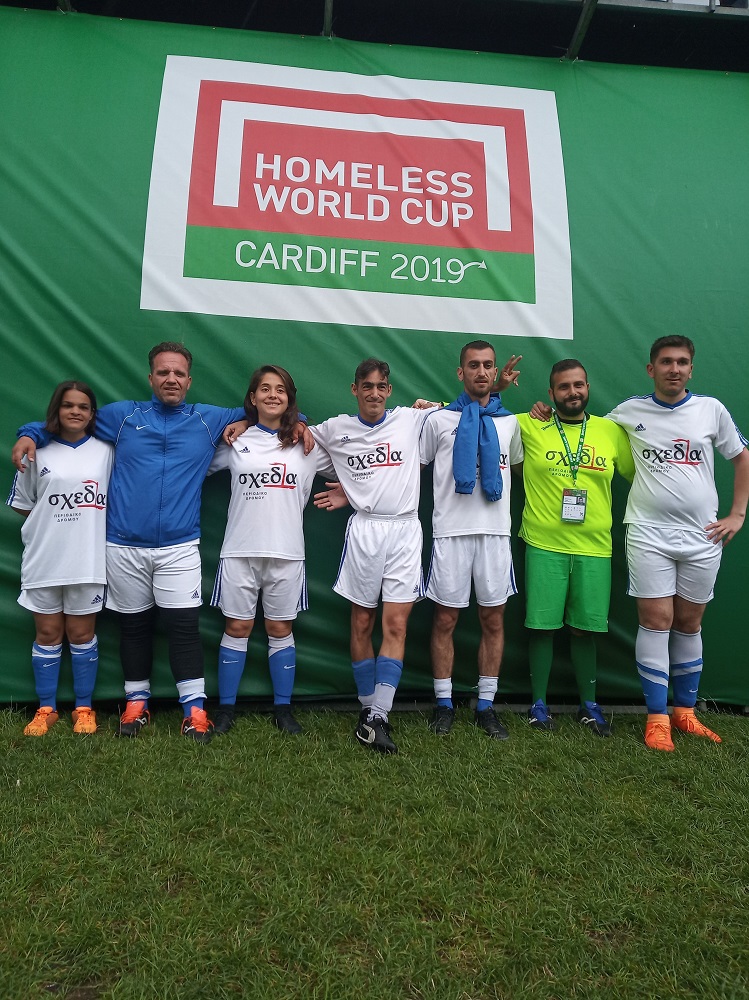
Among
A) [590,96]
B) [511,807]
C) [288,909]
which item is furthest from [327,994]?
[590,96]

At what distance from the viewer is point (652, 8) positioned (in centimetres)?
397

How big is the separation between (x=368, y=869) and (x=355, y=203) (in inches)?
131

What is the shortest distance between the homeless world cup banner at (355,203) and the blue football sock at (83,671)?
71.8 inches

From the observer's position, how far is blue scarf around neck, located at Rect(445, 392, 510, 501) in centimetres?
311

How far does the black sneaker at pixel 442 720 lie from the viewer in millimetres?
3070

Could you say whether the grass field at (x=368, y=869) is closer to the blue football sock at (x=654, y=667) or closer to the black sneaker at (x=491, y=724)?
the black sneaker at (x=491, y=724)

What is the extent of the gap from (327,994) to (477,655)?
2.16m

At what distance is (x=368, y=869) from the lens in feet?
6.64

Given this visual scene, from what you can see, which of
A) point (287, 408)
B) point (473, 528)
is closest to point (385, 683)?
point (473, 528)

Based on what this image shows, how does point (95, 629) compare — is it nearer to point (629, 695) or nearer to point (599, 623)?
point (599, 623)

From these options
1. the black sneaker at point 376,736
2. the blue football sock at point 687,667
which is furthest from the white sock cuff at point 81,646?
the blue football sock at point 687,667

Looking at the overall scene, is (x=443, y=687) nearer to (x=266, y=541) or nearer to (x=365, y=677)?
(x=365, y=677)

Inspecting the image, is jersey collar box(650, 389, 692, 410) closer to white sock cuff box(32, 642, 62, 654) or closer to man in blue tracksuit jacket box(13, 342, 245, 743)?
man in blue tracksuit jacket box(13, 342, 245, 743)

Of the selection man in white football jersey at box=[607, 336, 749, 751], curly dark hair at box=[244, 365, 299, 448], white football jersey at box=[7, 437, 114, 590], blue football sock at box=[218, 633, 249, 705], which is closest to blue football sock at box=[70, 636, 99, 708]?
white football jersey at box=[7, 437, 114, 590]
